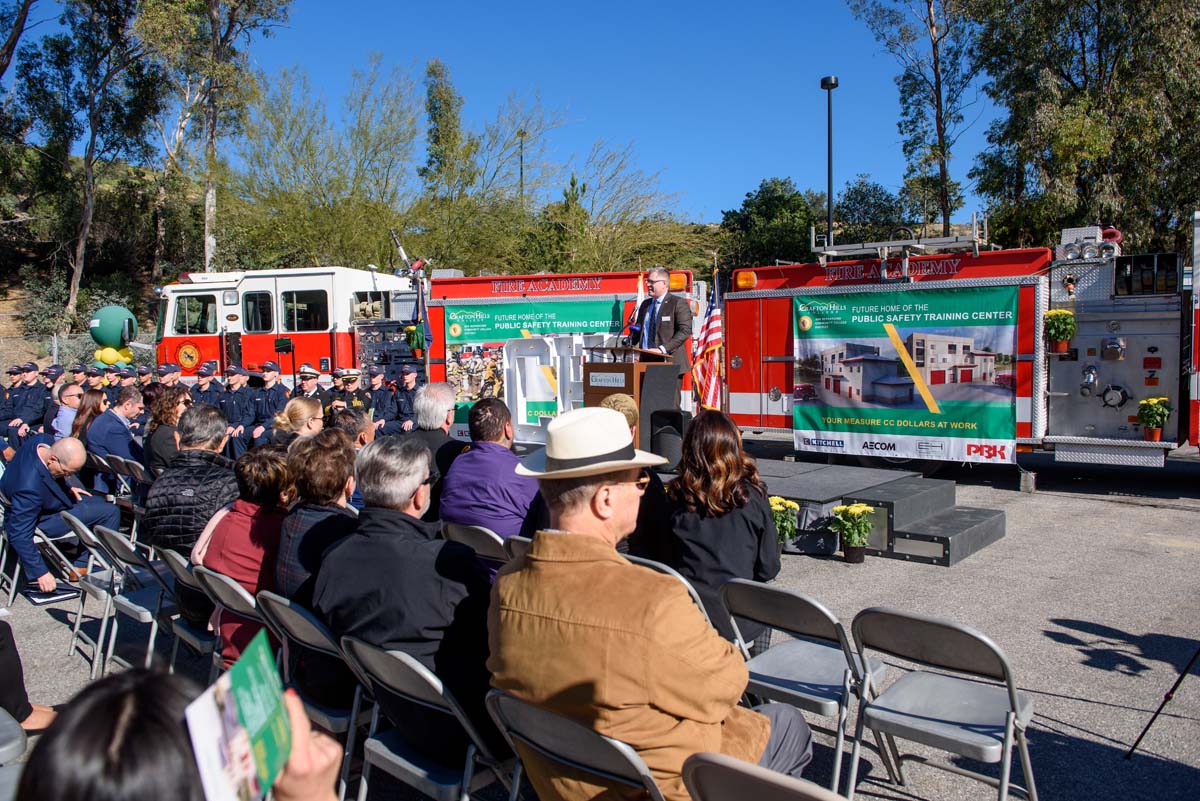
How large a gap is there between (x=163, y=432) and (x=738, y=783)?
6877 mm

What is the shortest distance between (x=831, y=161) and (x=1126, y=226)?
7.17m

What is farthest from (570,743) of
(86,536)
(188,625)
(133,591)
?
(86,536)

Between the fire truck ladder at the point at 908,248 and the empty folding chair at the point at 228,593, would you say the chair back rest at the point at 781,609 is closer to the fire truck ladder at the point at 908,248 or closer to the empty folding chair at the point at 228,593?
the empty folding chair at the point at 228,593

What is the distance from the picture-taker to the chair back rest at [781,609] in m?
3.14

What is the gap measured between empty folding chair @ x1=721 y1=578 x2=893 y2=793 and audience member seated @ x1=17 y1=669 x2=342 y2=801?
2346mm

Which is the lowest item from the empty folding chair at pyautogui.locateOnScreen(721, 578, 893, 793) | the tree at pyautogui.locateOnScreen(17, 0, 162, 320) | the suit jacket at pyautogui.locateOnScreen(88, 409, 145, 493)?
the empty folding chair at pyautogui.locateOnScreen(721, 578, 893, 793)

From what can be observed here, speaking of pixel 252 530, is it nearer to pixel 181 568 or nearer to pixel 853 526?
pixel 181 568

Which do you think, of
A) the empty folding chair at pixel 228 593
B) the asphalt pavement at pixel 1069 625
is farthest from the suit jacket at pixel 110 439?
the empty folding chair at pixel 228 593

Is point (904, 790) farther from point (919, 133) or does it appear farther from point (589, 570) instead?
point (919, 133)

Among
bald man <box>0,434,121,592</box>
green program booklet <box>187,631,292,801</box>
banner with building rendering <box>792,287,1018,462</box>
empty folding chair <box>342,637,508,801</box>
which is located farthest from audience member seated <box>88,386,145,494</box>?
green program booklet <box>187,631,292,801</box>

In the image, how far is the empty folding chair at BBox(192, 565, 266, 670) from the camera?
3.66 metres

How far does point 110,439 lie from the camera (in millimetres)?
7945

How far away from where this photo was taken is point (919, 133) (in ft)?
84.2

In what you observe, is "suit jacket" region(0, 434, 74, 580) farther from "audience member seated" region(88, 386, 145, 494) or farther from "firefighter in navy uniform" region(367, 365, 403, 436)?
"firefighter in navy uniform" region(367, 365, 403, 436)
